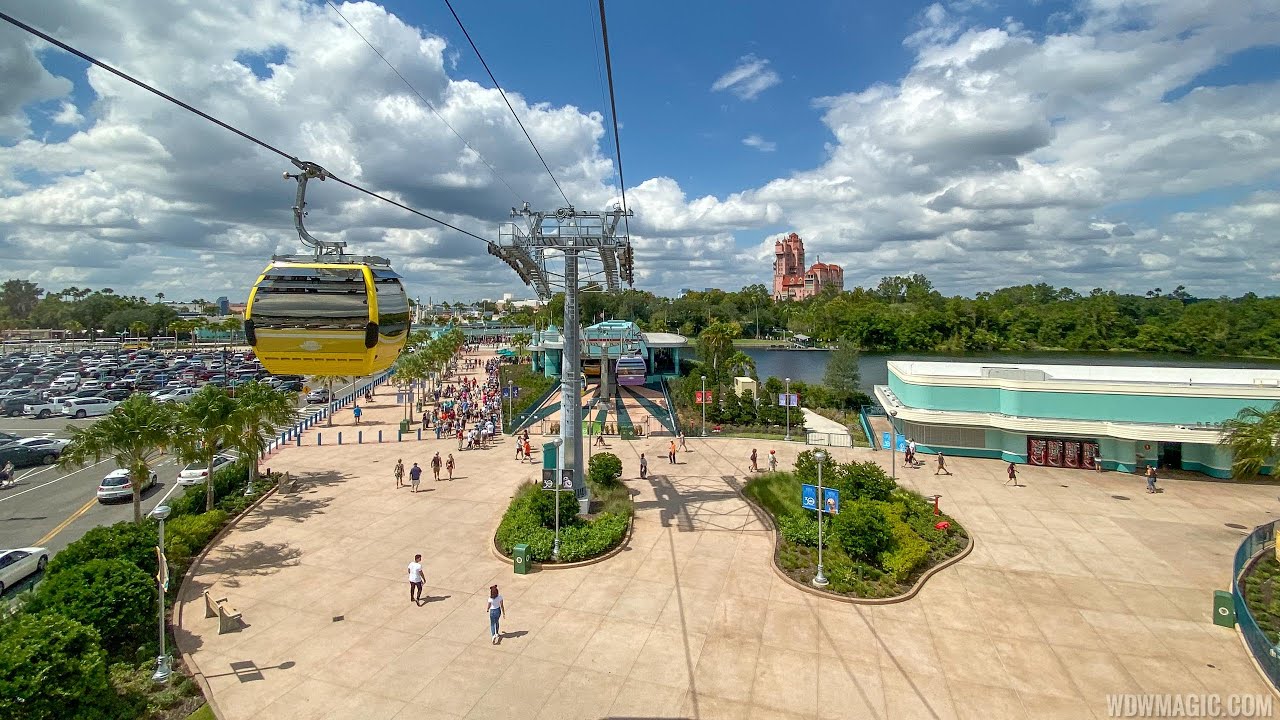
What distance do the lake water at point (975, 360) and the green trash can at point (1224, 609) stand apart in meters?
67.8

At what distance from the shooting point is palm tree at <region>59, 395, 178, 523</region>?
16.8m

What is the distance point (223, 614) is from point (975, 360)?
11279 cm

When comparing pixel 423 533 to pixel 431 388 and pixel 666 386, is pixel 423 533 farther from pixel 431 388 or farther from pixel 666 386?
pixel 431 388

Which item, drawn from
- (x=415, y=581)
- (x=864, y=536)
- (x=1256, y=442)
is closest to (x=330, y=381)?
(x=415, y=581)

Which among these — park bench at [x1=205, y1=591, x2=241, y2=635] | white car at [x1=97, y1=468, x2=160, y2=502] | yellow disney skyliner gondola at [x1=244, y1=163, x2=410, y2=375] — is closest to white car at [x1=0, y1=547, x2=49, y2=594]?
park bench at [x1=205, y1=591, x2=241, y2=635]

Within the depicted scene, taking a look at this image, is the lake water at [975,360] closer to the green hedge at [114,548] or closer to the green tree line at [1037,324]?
the green tree line at [1037,324]

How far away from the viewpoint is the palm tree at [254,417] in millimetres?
21203

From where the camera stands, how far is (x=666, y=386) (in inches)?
2144

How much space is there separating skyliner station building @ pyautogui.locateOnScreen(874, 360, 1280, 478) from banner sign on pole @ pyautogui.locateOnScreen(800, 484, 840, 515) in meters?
17.3

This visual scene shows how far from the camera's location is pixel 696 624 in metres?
13.4

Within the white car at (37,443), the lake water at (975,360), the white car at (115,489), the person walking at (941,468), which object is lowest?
the lake water at (975,360)

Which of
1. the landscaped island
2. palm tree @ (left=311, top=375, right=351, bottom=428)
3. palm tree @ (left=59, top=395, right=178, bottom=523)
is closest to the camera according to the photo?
the landscaped island

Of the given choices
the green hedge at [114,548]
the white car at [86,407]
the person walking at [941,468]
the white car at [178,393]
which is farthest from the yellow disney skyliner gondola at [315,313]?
the white car at [178,393]

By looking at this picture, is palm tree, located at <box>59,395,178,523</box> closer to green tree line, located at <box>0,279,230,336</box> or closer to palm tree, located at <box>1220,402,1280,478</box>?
palm tree, located at <box>1220,402,1280,478</box>
